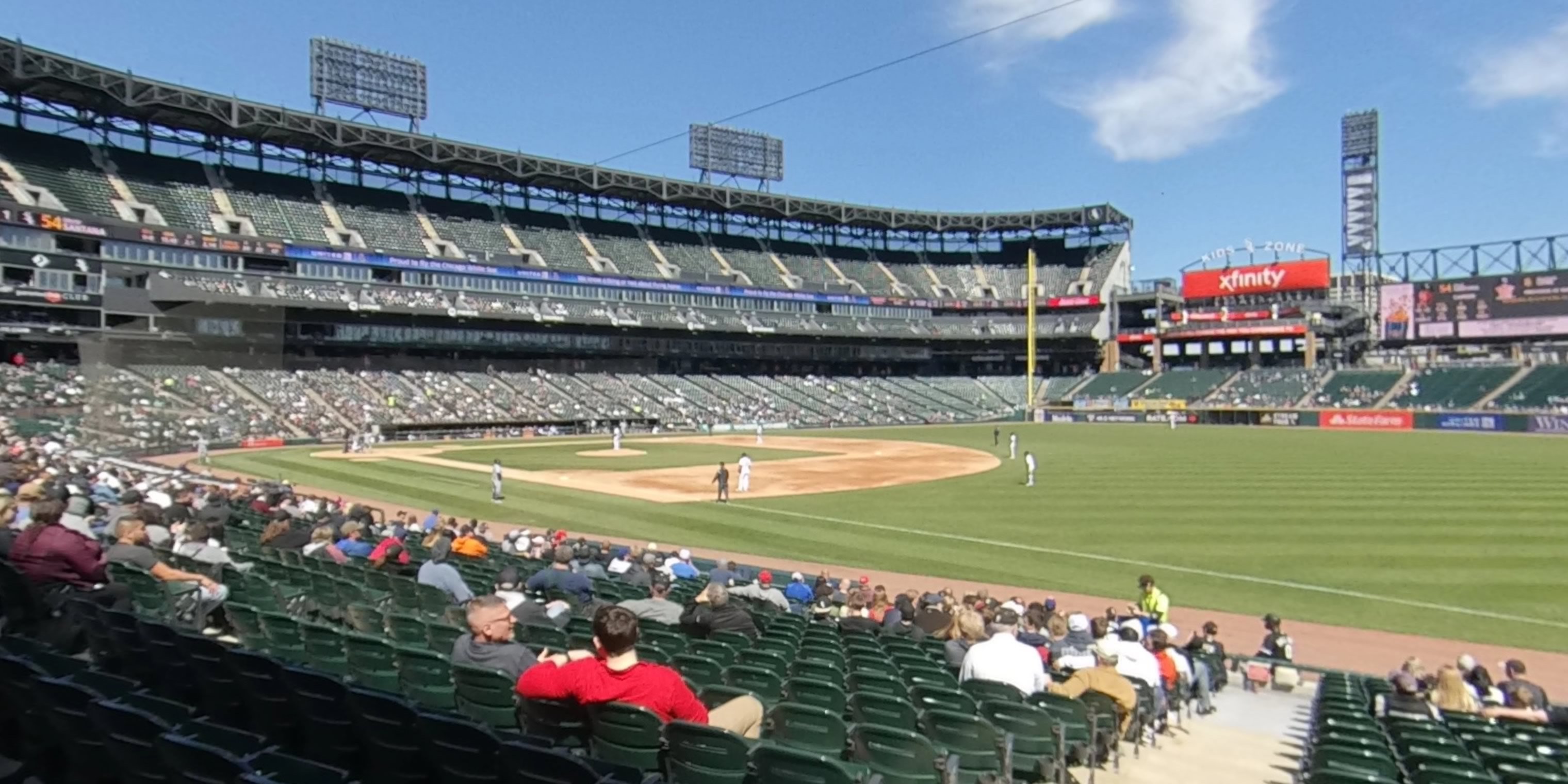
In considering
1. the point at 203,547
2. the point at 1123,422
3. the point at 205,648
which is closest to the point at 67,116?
the point at 203,547

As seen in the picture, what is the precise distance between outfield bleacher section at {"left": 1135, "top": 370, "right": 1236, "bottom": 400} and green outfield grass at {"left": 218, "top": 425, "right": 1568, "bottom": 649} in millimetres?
38739

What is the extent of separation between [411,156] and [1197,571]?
68039 millimetres

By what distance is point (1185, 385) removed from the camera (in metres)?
84.5

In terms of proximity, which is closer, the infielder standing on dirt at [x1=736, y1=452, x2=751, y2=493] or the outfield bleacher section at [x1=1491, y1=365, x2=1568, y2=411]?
the infielder standing on dirt at [x1=736, y1=452, x2=751, y2=493]

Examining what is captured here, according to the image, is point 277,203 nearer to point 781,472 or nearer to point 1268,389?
point 781,472

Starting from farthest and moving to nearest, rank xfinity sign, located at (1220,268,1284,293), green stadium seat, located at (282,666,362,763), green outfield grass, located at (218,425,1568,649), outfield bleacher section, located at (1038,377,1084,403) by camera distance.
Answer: outfield bleacher section, located at (1038,377,1084,403)
xfinity sign, located at (1220,268,1284,293)
green outfield grass, located at (218,425,1568,649)
green stadium seat, located at (282,666,362,763)

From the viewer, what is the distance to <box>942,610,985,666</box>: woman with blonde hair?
8.55 metres

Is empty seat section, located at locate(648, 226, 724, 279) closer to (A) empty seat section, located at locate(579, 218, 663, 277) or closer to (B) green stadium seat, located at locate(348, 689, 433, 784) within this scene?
(A) empty seat section, located at locate(579, 218, 663, 277)

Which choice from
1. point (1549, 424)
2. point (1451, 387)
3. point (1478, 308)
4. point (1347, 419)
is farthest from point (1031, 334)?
point (1549, 424)

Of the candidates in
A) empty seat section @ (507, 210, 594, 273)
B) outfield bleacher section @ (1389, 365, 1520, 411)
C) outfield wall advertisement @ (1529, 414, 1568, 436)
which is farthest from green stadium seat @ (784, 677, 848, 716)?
outfield bleacher section @ (1389, 365, 1520, 411)

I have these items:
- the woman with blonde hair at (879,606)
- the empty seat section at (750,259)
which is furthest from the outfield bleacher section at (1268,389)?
the woman with blonde hair at (879,606)

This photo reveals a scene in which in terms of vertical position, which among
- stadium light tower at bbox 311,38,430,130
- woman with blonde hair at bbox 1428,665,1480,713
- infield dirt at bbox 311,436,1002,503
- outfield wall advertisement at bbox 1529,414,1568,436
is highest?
stadium light tower at bbox 311,38,430,130

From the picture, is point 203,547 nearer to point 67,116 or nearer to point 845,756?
point 845,756

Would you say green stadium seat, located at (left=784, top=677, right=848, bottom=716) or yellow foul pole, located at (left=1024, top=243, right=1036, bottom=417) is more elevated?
yellow foul pole, located at (left=1024, top=243, right=1036, bottom=417)
